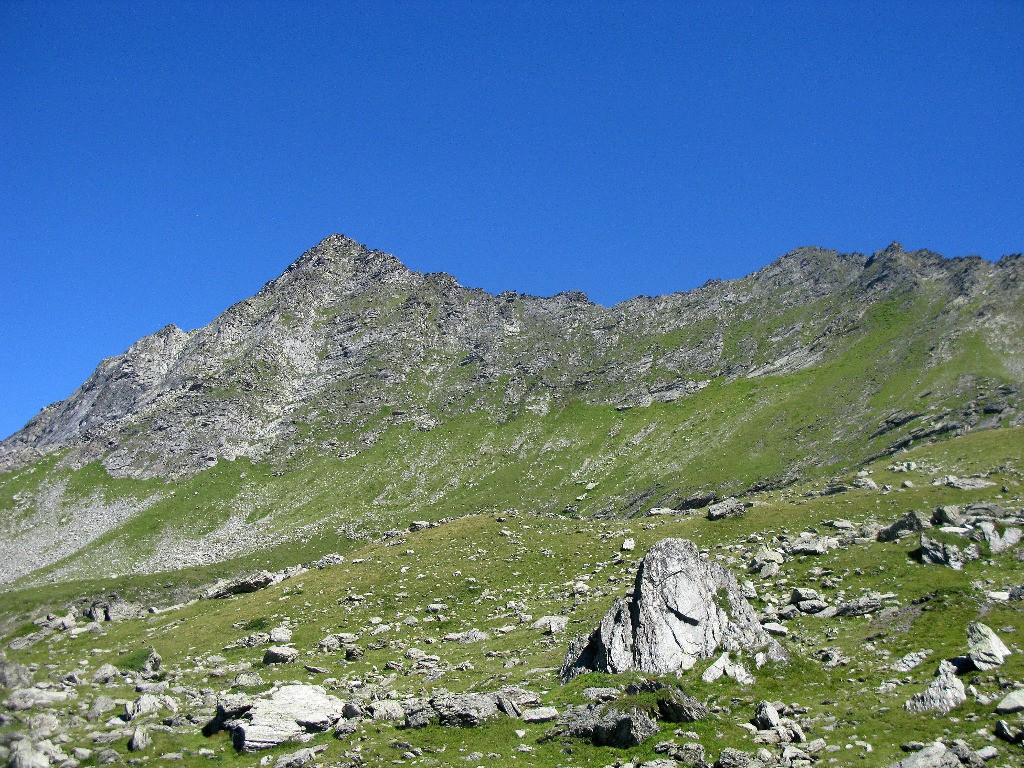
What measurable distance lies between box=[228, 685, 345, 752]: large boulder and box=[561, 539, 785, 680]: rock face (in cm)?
1189

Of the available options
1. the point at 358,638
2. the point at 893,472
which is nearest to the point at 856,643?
the point at 358,638

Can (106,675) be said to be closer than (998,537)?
No

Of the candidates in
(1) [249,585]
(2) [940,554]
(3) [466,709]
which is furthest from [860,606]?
(1) [249,585]

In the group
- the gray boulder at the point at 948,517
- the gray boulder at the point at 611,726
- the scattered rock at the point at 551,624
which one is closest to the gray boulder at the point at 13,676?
the gray boulder at the point at 611,726

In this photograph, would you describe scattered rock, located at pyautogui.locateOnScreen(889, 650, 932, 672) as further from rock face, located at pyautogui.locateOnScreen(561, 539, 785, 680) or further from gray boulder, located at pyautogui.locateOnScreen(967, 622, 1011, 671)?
rock face, located at pyautogui.locateOnScreen(561, 539, 785, 680)

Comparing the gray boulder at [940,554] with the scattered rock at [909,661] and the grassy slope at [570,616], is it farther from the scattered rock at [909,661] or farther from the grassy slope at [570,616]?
the scattered rock at [909,661]

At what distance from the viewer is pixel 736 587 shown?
109 feet

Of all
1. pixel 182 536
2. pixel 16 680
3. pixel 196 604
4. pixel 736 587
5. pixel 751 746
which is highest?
pixel 182 536

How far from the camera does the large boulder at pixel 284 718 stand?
2767 centimetres

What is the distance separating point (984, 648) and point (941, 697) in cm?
360

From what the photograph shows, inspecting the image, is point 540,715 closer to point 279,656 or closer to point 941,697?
point 941,697

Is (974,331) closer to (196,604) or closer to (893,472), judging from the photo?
(893,472)

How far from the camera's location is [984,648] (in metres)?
24.8

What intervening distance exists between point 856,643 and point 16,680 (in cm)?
4075
